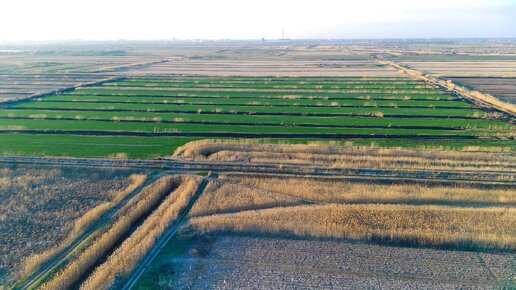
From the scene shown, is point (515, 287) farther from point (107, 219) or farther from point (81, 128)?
point (81, 128)

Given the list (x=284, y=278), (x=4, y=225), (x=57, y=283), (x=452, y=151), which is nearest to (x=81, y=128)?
(x=4, y=225)

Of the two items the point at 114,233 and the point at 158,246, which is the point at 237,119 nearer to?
the point at 114,233

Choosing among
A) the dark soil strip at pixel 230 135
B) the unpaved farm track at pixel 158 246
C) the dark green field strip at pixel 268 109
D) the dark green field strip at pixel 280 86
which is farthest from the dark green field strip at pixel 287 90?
the unpaved farm track at pixel 158 246

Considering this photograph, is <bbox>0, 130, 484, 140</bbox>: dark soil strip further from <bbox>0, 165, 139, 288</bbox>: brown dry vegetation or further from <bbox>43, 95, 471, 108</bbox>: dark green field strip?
<bbox>43, 95, 471, 108</bbox>: dark green field strip

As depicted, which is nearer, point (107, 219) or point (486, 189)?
point (107, 219)

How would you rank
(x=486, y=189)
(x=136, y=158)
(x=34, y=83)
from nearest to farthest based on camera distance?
(x=486, y=189)
(x=136, y=158)
(x=34, y=83)

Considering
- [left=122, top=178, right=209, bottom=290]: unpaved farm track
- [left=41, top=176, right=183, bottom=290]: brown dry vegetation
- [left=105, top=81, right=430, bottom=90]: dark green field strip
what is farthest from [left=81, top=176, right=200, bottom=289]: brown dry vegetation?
[left=105, top=81, right=430, bottom=90]: dark green field strip

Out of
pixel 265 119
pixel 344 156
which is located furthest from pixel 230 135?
A: pixel 344 156
